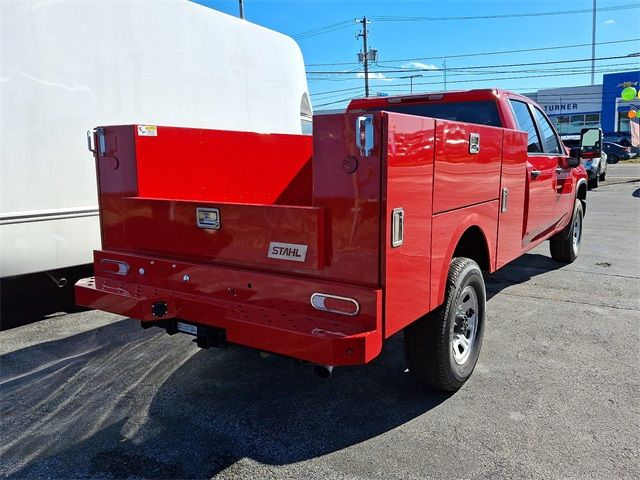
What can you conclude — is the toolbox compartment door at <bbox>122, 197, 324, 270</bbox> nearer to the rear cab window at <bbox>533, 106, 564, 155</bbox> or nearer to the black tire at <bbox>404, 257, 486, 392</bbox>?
the black tire at <bbox>404, 257, 486, 392</bbox>

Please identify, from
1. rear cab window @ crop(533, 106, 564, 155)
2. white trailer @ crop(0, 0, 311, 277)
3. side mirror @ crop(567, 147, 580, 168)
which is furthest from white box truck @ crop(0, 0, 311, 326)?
side mirror @ crop(567, 147, 580, 168)

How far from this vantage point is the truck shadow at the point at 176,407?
2932 mm

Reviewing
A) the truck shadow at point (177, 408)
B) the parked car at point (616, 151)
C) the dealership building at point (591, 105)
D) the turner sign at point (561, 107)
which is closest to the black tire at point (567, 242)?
the truck shadow at point (177, 408)

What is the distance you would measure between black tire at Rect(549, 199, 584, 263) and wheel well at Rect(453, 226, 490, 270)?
3704 millimetres

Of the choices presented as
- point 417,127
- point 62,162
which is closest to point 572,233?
point 417,127

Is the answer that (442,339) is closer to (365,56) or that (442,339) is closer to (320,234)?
(320,234)

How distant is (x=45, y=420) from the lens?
3.34 metres

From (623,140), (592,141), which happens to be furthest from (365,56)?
(592,141)

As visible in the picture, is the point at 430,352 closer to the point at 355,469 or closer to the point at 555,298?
the point at 355,469

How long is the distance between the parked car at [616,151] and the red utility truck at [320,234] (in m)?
33.0

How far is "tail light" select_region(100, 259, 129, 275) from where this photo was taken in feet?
11.6

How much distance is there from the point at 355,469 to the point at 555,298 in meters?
3.85

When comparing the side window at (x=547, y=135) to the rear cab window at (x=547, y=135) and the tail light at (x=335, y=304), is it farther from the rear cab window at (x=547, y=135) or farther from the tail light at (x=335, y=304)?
the tail light at (x=335, y=304)

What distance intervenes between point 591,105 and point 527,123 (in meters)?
54.8
